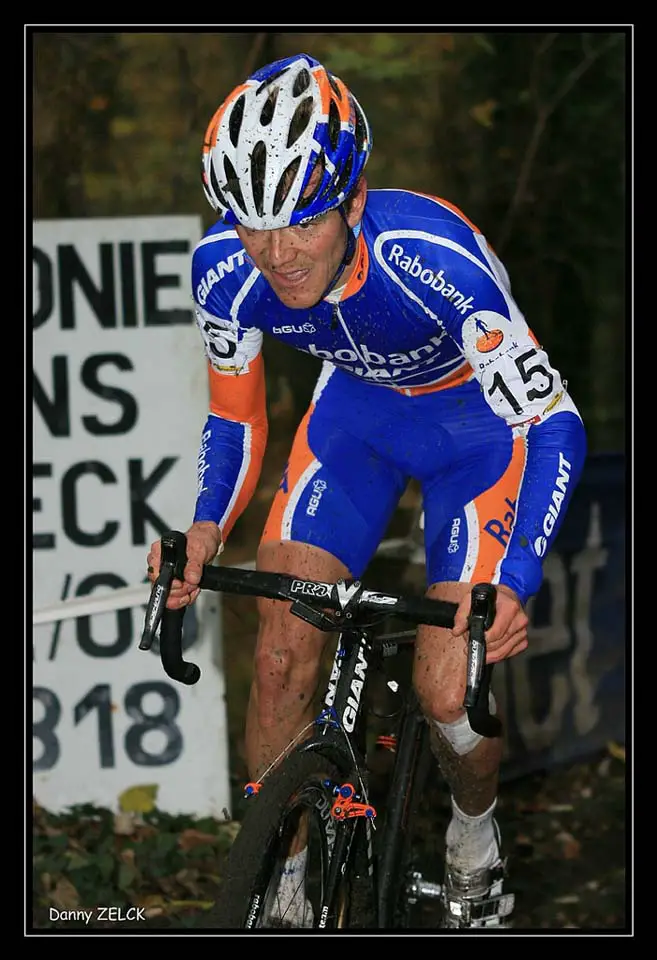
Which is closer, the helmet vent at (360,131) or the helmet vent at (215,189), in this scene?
the helmet vent at (215,189)

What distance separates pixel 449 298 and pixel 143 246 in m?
A: 2.33

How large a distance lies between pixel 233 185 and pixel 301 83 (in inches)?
13.5

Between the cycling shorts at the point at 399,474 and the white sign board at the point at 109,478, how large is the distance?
4.78 ft

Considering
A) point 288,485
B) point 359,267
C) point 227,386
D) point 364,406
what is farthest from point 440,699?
point 359,267

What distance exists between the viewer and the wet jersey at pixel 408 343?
3.21m

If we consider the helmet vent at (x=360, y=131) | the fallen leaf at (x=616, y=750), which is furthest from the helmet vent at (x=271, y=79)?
the fallen leaf at (x=616, y=750)

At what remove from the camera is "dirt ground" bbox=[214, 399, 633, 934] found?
4930 mm

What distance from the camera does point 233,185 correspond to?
3076mm

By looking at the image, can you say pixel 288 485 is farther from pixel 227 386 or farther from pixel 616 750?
pixel 616 750

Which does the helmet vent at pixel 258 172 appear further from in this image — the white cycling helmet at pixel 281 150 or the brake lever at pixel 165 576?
the brake lever at pixel 165 576

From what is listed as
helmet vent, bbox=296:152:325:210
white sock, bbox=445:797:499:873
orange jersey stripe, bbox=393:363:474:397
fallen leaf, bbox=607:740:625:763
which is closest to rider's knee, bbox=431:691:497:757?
white sock, bbox=445:797:499:873

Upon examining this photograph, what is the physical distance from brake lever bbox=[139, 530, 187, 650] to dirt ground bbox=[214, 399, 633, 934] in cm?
170
